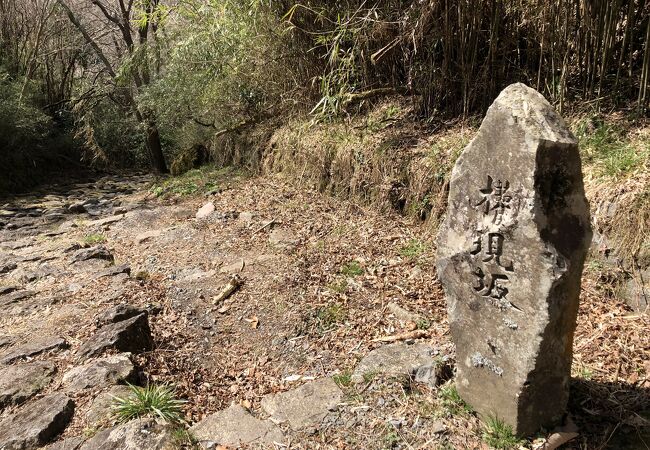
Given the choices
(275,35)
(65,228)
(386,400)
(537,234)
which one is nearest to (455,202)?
(537,234)

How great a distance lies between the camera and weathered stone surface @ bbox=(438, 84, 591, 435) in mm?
1901

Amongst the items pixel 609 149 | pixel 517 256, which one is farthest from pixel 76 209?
pixel 517 256

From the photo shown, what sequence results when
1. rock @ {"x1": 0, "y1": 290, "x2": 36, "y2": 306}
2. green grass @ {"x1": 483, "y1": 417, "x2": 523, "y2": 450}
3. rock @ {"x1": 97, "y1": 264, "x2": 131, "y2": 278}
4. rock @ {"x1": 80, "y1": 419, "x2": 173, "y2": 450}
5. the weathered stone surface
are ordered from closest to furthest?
the weathered stone surface
green grass @ {"x1": 483, "y1": 417, "x2": 523, "y2": 450}
rock @ {"x1": 80, "y1": 419, "x2": 173, "y2": 450}
rock @ {"x1": 0, "y1": 290, "x2": 36, "y2": 306}
rock @ {"x1": 97, "y1": 264, "x2": 131, "y2": 278}

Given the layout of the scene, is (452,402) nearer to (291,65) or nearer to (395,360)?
(395,360)

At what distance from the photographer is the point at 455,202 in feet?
7.21

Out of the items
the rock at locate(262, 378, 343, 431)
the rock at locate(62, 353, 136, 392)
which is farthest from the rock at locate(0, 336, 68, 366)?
the rock at locate(262, 378, 343, 431)

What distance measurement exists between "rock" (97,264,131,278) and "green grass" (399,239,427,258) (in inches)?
111

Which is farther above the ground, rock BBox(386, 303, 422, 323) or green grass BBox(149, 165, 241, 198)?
green grass BBox(149, 165, 241, 198)

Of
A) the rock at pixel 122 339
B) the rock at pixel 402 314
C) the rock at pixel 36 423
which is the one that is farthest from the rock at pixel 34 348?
the rock at pixel 402 314

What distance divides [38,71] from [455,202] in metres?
14.2

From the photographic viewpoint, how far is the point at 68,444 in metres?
2.53

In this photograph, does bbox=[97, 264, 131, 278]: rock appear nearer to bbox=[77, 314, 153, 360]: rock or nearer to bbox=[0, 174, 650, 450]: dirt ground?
bbox=[0, 174, 650, 450]: dirt ground

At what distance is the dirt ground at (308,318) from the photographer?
8.12 ft

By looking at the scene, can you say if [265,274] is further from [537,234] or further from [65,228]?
[65,228]
